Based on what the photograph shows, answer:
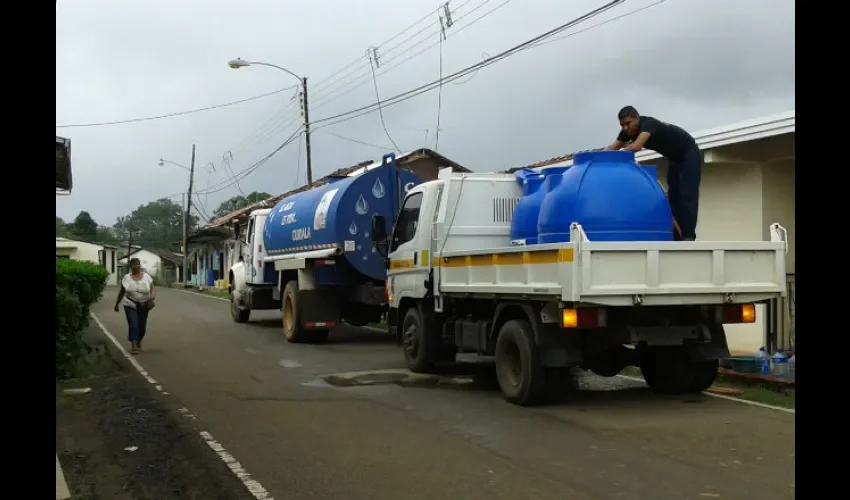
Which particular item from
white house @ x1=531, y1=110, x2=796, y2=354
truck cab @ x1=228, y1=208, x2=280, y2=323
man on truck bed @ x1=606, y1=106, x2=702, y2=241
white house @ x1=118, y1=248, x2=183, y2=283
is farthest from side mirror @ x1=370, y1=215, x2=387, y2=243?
white house @ x1=118, y1=248, x2=183, y2=283

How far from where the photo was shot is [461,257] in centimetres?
972

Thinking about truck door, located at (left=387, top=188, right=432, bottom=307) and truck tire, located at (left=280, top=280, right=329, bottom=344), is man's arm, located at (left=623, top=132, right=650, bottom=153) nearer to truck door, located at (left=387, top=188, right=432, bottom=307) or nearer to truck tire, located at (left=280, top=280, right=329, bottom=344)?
truck door, located at (left=387, top=188, right=432, bottom=307)

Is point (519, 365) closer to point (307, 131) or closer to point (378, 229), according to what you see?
point (378, 229)

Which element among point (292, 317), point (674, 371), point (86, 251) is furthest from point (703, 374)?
point (86, 251)

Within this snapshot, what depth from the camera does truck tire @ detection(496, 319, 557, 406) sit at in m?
8.34

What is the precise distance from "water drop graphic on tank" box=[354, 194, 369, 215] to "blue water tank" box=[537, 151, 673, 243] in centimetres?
668

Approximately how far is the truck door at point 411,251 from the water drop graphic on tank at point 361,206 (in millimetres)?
2839

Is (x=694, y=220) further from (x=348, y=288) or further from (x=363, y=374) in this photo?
(x=348, y=288)

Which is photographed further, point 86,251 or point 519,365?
point 86,251

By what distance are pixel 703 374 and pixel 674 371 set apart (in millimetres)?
345

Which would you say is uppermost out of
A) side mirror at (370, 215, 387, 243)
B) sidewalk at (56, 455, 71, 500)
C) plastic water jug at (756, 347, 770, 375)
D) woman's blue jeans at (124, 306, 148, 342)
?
side mirror at (370, 215, 387, 243)

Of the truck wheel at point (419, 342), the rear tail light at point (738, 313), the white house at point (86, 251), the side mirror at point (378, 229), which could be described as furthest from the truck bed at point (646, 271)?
the white house at point (86, 251)

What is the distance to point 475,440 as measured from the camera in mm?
7078
